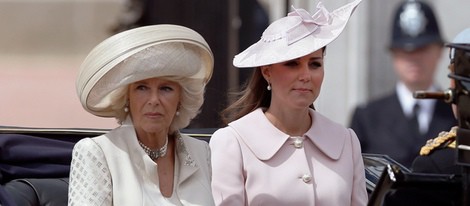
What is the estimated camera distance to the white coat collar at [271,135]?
5.05 meters

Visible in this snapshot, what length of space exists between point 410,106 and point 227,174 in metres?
2.95

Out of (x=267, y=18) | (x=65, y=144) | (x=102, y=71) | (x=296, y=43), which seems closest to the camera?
(x=102, y=71)

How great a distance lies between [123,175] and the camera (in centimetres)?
466

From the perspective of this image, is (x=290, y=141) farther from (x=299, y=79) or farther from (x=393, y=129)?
(x=393, y=129)

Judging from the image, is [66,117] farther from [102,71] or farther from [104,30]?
[102,71]

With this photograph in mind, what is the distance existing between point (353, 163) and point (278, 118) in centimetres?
26

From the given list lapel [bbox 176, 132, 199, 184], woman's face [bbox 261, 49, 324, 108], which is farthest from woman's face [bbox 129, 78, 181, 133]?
woman's face [bbox 261, 49, 324, 108]

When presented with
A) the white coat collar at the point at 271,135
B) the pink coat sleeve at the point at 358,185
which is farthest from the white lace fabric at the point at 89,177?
the pink coat sleeve at the point at 358,185

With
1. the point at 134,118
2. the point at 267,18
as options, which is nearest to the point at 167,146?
the point at 134,118

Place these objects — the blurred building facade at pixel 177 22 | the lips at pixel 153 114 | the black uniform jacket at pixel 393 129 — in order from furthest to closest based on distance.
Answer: the blurred building facade at pixel 177 22, the black uniform jacket at pixel 393 129, the lips at pixel 153 114

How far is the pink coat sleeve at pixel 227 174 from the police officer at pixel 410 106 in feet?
8.99

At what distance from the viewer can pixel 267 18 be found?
8.63 metres

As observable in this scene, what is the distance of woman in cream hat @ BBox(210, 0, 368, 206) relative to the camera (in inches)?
196

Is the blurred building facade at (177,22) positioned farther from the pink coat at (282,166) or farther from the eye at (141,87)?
the eye at (141,87)
